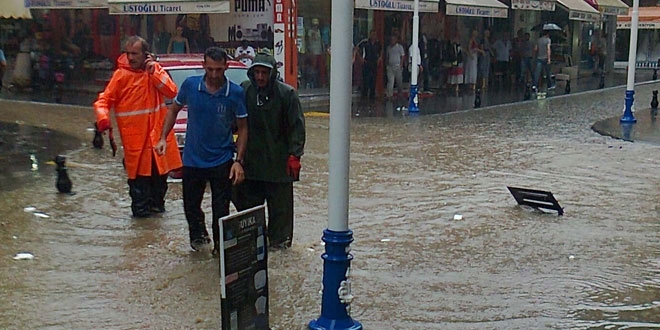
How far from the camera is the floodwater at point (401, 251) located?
19.7 feet

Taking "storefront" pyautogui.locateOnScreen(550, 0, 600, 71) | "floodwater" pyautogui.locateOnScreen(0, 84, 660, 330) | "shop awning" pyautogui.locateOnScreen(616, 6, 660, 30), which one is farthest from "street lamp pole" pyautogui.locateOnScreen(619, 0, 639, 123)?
"shop awning" pyautogui.locateOnScreen(616, 6, 660, 30)

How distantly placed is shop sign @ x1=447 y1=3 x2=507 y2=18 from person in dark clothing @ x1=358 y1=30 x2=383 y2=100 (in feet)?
7.25

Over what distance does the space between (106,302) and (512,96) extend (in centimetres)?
2087

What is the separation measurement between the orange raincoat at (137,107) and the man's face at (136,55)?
5 cm

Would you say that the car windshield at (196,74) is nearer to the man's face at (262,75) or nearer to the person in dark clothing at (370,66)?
the man's face at (262,75)

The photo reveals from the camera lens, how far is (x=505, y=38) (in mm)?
30203

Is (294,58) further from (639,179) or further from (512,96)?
(639,179)

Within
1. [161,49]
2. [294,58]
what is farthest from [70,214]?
[161,49]

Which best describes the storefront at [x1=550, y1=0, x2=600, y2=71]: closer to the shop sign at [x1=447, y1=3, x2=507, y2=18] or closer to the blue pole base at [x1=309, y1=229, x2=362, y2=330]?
the shop sign at [x1=447, y1=3, x2=507, y2=18]

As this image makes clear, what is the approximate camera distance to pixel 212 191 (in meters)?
7.27

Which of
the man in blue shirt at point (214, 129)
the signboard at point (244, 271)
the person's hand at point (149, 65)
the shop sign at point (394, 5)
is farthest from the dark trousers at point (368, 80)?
the signboard at point (244, 271)

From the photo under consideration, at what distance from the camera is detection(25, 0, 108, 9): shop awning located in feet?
75.2

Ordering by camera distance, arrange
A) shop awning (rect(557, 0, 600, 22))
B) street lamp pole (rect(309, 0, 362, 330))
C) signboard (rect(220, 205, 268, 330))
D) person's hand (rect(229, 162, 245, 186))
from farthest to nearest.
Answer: shop awning (rect(557, 0, 600, 22))
person's hand (rect(229, 162, 245, 186))
street lamp pole (rect(309, 0, 362, 330))
signboard (rect(220, 205, 268, 330))

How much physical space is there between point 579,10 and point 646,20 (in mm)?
12242
